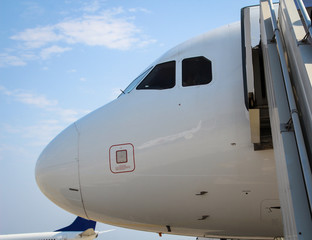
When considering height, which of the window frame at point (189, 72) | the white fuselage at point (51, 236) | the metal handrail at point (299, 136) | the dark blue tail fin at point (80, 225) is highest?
the window frame at point (189, 72)

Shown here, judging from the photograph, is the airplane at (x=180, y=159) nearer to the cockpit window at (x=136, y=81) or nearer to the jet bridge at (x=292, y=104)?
the cockpit window at (x=136, y=81)

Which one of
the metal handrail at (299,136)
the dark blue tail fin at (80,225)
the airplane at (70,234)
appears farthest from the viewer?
the dark blue tail fin at (80,225)

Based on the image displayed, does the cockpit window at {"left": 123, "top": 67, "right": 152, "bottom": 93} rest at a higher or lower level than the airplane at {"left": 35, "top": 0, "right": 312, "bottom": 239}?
higher

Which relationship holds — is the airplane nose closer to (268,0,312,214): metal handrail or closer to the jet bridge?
the jet bridge

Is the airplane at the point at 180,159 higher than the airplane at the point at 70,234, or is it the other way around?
the airplane at the point at 180,159

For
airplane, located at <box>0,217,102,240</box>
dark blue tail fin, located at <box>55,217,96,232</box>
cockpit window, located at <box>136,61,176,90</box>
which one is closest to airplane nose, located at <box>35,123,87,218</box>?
cockpit window, located at <box>136,61,176,90</box>

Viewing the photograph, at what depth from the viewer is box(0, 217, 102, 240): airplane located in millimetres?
35594

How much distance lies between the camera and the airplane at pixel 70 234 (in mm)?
35594

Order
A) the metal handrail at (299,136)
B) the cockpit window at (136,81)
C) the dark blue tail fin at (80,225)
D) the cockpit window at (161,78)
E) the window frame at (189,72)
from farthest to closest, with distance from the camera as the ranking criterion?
the dark blue tail fin at (80,225)
the cockpit window at (136,81)
the cockpit window at (161,78)
the window frame at (189,72)
the metal handrail at (299,136)

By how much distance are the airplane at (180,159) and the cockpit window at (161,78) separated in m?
0.02

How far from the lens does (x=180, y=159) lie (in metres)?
5.35

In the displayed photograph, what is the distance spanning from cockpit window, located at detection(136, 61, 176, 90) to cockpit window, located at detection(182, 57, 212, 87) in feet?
0.66

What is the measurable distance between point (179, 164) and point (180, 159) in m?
0.07

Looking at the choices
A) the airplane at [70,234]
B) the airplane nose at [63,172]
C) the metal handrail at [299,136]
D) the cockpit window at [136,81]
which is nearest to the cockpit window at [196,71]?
the cockpit window at [136,81]
